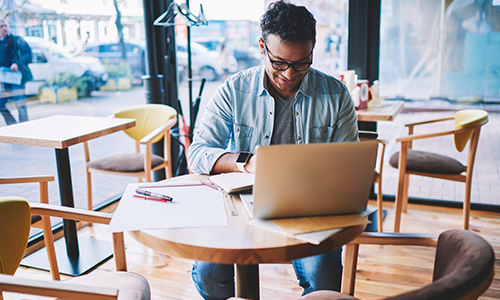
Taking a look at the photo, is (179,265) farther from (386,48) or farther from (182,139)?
(386,48)

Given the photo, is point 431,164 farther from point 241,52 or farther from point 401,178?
point 241,52

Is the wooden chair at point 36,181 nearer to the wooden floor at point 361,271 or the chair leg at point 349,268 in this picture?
the wooden floor at point 361,271

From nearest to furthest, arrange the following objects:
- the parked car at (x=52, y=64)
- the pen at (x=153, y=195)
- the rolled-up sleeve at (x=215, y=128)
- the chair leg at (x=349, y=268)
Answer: the pen at (x=153, y=195), the chair leg at (x=349, y=268), the rolled-up sleeve at (x=215, y=128), the parked car at (x=52, y=64)

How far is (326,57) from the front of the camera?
373cm

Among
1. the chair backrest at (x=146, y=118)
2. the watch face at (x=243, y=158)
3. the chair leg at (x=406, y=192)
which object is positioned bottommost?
the chair leg at (x=406, y=192)

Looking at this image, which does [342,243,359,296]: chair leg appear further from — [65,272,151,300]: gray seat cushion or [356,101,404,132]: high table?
[356,101,404,132]: high table

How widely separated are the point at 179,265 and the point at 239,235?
68.2 inches

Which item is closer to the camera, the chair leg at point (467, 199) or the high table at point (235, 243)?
the high table at point (235, 243)

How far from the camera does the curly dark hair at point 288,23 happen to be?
157cm

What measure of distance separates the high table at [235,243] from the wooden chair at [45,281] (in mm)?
159

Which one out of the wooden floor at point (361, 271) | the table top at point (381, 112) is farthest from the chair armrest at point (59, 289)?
the table top at point (381, 112)

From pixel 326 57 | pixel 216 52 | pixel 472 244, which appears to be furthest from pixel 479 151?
pixel 472 244

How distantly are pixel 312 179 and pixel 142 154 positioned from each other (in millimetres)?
2384

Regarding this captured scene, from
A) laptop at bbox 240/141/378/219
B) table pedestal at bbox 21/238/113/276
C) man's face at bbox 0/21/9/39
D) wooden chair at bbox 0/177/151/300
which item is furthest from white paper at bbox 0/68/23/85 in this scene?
laptop at bbox 240/141/378/219
